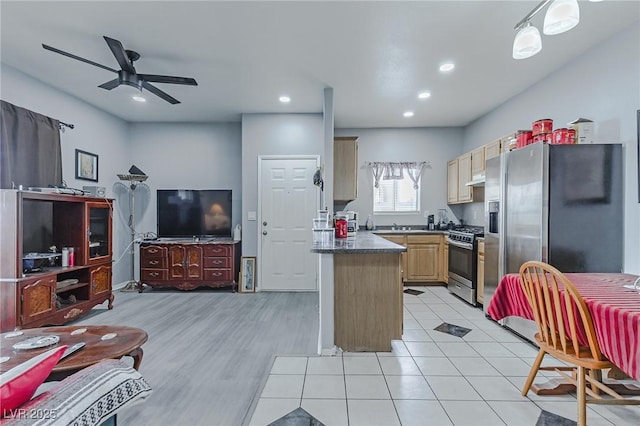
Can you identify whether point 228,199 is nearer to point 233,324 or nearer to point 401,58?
point 233,324

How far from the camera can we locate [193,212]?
489 cm

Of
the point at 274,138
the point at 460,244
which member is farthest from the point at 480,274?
the point at 274,138

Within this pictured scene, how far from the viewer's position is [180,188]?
203 inches

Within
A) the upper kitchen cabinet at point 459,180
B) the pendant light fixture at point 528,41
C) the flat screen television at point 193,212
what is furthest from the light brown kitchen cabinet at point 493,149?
the flat screen television at point 193,212

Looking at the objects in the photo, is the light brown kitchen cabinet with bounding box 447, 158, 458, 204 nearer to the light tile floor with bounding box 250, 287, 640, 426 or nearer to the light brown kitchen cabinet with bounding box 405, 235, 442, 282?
the light brown kitchen cabinet with bounding box 405, 235, 442, 282

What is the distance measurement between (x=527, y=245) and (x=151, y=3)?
3641mm

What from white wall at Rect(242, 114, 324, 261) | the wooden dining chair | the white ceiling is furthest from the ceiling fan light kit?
white wall at Rect(242, 114, 324, 261)

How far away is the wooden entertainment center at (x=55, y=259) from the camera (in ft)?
9.04

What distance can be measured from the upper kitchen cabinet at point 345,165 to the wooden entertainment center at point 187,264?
1898 millimetres

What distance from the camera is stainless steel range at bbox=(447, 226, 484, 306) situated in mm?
3891

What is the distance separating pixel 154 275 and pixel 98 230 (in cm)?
110

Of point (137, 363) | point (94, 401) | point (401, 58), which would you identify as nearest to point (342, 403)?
point (137, 363)

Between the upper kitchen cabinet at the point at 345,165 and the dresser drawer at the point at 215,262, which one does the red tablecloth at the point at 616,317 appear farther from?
the dresser drawer at the point at 215,262

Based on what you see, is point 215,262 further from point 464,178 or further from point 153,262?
point 464,178
